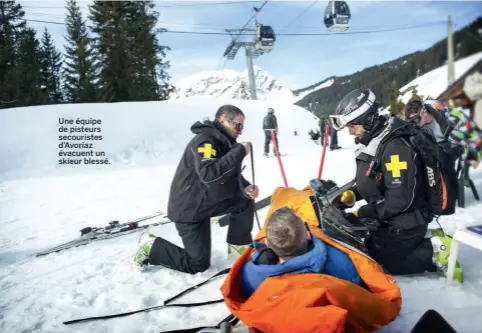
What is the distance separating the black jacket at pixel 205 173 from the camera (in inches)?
112

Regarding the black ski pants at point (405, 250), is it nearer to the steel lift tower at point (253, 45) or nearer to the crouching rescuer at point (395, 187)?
the crouching rescuer at point (395, 187)

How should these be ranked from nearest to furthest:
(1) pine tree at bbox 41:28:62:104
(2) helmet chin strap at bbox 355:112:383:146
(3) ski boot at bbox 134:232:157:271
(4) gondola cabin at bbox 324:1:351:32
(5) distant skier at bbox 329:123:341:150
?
(2) helmet chin strap at bbox 355:112:383:146 < (3) ski boot at bbox 134:232:157:271 < (5) distant skier at bbox 329:123:341:150 < (4) gondola cabin at bbox 324:1:351:32 < (1) pine tree at bbox 41:28:62:104

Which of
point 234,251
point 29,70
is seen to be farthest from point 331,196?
point 29,70

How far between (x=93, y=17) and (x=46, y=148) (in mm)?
16693

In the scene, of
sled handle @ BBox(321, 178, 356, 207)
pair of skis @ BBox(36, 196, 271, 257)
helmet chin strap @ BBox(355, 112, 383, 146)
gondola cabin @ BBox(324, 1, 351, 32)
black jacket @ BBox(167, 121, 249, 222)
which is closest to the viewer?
sled handle @ BBox(321, 178, 356, 207)

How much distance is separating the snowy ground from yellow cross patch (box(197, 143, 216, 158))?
3.54 feet

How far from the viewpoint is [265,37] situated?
22812mm

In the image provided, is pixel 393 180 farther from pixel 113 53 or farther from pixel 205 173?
pixel 113 53

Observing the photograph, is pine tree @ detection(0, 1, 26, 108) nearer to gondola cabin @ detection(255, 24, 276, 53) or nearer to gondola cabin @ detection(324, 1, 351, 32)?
gondola cabin @ detection(324, 1, 351, 32)

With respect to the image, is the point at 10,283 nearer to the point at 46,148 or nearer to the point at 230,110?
the point at 230,110

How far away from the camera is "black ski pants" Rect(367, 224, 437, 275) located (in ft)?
8.75

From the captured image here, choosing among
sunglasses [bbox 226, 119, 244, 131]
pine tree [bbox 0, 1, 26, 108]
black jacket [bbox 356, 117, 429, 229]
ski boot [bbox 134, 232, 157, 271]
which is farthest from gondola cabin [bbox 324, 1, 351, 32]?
ski boot [bbox 134, 232, 157, 271]

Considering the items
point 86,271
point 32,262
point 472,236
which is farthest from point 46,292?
point 472,236

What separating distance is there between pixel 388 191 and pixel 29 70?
17.8 meters
